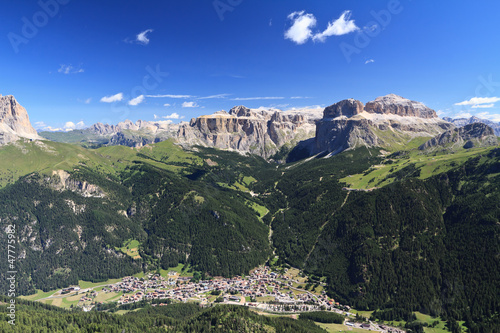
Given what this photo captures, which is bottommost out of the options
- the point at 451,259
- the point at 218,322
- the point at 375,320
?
the point at 375,320

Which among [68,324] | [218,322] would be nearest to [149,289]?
[68,324]

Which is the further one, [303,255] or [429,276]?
[303,255]

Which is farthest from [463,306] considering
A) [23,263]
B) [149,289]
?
[23,263]

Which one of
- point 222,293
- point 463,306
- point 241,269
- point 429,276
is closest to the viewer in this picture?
point 463,306

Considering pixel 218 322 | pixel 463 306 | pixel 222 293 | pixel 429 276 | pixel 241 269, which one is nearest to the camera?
pixel 218 322

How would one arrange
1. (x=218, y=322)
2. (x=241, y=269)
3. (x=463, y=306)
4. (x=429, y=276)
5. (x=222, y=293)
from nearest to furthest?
1. (x=218, y=322)
2. (x=463, y=306)
3. (x=429, y=276)
4. (x=222, y=293)
5. (x=241, y=269)

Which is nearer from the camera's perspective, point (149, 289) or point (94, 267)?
point (149, 289)

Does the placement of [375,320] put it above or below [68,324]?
below

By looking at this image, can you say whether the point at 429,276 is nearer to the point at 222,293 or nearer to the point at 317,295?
the point at 317,295

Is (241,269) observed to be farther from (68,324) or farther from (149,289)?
(68,324)
